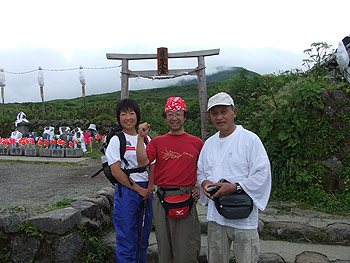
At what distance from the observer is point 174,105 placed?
2.38 metres

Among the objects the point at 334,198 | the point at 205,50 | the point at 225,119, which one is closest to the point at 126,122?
the point at 225,119

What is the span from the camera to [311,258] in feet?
9.96

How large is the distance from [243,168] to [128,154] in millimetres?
1068

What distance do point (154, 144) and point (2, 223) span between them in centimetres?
204

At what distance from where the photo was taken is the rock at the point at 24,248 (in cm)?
308

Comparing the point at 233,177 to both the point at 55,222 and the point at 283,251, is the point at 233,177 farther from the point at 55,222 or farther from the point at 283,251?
the point at 55,222

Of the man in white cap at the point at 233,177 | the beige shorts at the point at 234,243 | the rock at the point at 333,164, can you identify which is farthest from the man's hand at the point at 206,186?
the rock at the point at 333,164

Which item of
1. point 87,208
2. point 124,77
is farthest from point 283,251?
point 124,77

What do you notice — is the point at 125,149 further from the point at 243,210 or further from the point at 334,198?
the point at 334,198

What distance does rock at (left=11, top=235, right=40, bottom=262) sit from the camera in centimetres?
308

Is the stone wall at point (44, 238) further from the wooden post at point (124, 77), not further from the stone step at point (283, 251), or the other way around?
the wooden post at point (124, 77)

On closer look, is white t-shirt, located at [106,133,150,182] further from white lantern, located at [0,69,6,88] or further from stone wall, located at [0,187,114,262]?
white lantern, located at [0,69,6,88]

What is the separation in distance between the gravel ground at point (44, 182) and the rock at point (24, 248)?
31.6 inches

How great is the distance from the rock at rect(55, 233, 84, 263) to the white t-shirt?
1130 millimetres
